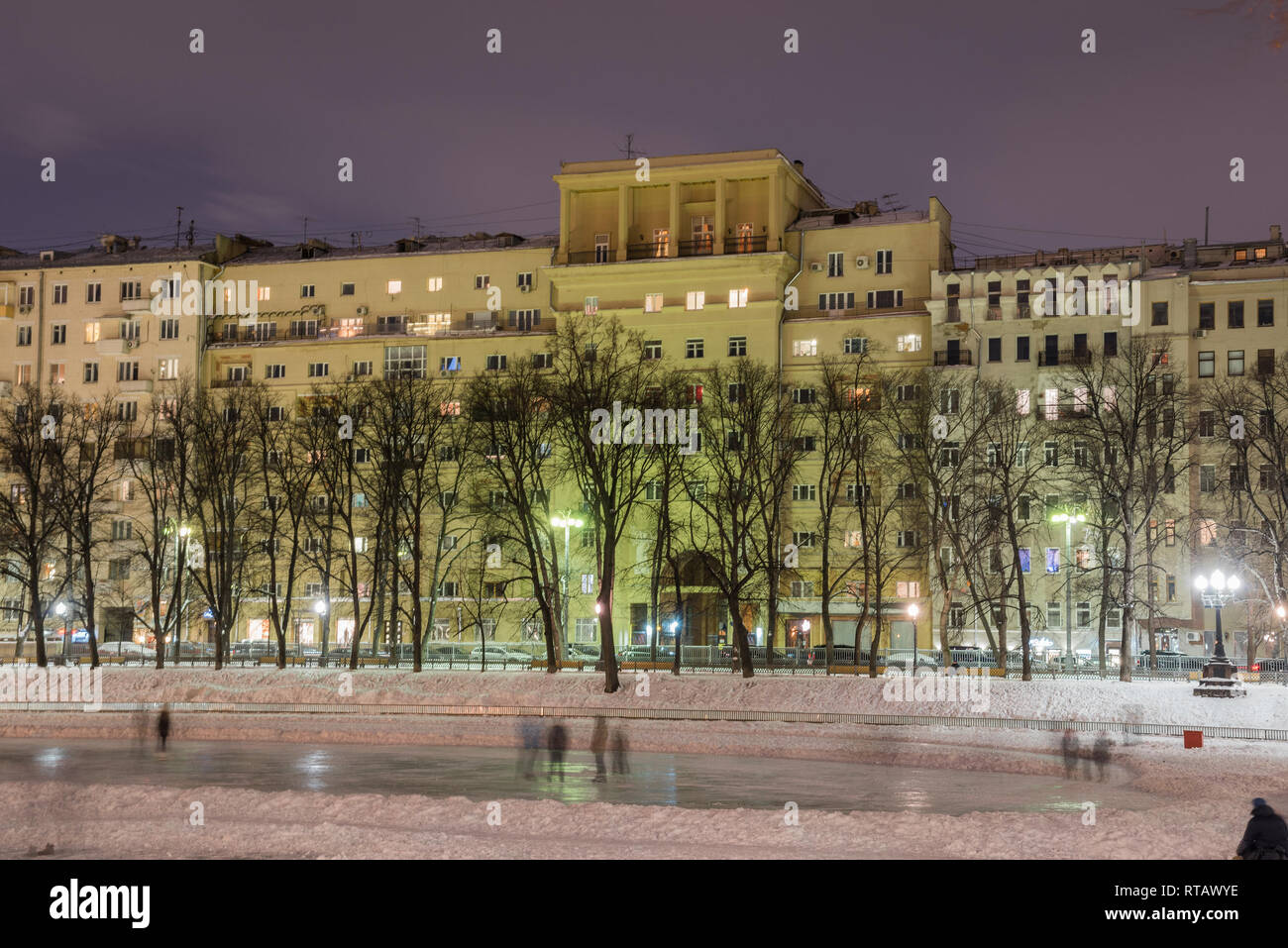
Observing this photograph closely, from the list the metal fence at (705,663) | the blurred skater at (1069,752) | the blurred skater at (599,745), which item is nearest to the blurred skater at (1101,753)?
the blurred skater at (1069,752)

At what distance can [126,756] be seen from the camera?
38.9 metres

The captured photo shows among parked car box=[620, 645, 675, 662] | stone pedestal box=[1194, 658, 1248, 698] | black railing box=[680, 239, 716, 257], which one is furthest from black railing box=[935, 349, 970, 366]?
stone pedestal box=[1194, 658, 1248, 698]

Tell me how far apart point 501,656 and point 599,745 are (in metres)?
36.8

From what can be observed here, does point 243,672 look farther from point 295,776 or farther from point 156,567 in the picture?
point 295,776

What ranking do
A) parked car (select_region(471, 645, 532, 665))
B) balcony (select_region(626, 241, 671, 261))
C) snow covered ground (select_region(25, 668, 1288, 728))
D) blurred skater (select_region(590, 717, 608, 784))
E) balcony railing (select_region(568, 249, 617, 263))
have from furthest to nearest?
balcony railing (select_region(568, 249, 617, 263)), balcony (select_region(626, 241, 671, 261)), parked car (select_region(471, 645, 532, 665)), snow covered ground (select_region(25, 668, 1288, 728)), blurred skater (select_region(590, 717, 608, 784))

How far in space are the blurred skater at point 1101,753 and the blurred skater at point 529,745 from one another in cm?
1360

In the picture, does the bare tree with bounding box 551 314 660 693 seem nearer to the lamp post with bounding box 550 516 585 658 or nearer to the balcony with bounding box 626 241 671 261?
the lamp post with bounding box 550 516 585 658

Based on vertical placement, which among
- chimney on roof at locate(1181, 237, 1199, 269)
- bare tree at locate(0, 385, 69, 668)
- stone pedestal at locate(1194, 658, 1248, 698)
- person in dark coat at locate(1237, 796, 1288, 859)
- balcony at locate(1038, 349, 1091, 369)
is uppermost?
chimney on roof at locate(1181, 237, 1199, 269)

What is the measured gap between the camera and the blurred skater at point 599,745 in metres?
34.2

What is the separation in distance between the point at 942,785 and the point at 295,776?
14.8 m

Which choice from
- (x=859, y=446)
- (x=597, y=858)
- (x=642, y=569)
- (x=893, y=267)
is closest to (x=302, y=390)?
(x=642, y=569)

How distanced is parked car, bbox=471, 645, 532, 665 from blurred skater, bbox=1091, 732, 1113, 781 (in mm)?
32780

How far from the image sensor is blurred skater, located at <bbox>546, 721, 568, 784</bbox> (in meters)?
34.8

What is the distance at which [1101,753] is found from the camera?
3953cm
